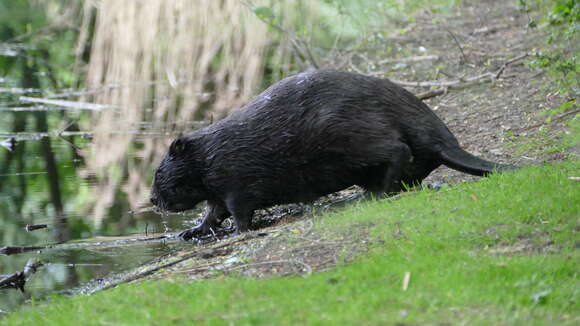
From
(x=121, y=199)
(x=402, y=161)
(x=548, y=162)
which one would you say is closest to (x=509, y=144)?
(x=548, y=162)

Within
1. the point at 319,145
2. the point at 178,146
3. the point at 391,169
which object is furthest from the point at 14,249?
the point at 391,169

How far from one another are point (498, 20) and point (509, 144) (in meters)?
6.26

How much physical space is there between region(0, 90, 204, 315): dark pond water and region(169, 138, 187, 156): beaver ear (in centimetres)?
65

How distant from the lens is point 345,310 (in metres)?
3.15

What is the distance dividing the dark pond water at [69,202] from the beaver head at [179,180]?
0.31 m

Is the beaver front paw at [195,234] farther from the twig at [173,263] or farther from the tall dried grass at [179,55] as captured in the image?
the tall dried grass at [179,55]

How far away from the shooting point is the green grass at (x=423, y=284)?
311 centimetres

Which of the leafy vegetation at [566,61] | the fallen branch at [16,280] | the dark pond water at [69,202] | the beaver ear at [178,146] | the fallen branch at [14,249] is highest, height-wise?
the leafy vegetation at [566,61]

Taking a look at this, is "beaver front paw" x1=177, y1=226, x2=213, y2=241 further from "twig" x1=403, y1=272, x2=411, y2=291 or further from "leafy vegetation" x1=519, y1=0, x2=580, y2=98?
"leafy vegetation" x1=519, y1=0, x2=580, y2=98

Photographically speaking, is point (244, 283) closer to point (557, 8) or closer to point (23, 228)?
point (23, 228)

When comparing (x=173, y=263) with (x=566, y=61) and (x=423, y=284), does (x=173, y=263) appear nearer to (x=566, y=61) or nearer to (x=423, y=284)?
(x=423, y=284)

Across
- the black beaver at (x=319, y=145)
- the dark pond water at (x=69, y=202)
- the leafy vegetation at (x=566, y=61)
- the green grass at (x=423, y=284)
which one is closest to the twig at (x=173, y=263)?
the green grass at (x=423, y=284)

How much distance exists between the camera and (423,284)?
3377 millimetres

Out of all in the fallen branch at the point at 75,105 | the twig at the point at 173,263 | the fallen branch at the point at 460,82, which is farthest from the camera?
the fallen branch at the point at 75,105
